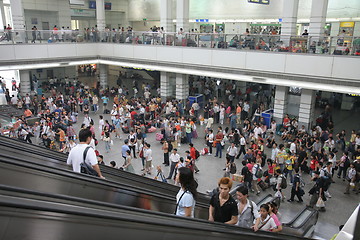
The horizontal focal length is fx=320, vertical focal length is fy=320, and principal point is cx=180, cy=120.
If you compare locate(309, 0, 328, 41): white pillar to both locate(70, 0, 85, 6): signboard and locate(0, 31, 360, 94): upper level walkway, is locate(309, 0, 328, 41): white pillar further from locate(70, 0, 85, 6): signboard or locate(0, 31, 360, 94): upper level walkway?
locate(70, 0, 85, 6): signboard

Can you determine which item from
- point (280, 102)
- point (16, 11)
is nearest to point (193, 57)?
point (280, 102)

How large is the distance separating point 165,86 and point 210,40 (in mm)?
5887

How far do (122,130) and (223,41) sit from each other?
7.70 metres

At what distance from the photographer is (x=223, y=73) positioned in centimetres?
1894

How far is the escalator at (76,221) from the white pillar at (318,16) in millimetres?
15601

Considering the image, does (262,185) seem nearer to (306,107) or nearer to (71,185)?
(306,107)

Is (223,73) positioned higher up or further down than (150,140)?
higher up

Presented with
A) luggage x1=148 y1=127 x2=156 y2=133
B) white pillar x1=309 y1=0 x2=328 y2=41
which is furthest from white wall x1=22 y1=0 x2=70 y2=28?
white pillar x1=309 y1=0 x2=328 y2=41

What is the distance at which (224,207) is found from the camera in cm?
424

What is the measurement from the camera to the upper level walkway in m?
15.1

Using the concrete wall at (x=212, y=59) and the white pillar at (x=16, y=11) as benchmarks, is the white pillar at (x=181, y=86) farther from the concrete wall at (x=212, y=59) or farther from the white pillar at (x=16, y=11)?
the white pillar at (x=16, y=11)

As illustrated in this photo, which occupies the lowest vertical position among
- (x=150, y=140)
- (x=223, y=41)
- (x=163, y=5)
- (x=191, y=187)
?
(x=150, y=140)

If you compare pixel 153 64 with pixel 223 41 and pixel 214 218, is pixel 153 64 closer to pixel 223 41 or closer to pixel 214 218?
pixel 223 41

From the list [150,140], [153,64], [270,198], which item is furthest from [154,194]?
[153,64]
